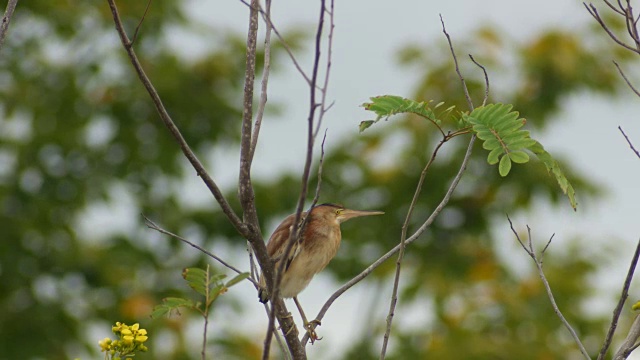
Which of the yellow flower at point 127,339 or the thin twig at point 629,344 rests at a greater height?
the yellow flower at point 127,339

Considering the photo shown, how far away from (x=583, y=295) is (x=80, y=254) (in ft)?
21.7

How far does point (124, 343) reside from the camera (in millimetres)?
3158

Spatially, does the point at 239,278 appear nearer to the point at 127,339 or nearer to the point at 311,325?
the point at 127,339

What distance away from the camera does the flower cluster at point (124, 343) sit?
10.4 ft

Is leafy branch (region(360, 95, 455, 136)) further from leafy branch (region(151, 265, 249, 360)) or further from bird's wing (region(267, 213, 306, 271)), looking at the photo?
bird's wing (region(267, 213, 306, 271))

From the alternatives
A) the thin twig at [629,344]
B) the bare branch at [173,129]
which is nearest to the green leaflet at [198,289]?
the bare branch at [173,129]

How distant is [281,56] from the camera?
14.4 m

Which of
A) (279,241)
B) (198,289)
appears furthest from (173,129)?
(279,241)

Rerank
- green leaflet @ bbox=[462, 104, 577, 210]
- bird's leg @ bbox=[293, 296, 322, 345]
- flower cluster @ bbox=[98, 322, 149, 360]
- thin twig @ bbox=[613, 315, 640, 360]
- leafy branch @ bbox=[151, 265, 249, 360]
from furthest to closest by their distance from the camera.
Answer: bird's leg @ bbox=[293, 296, 322, 345] → leafy branch @ bbox=[151, 265, 249, 360] → green leaflet @ bbox=[462, 104, 577, 210] → thin twig @ bbox=[613, 315, 640, 360] → flower cluster @ bbox=[98, 322, 149, 360]

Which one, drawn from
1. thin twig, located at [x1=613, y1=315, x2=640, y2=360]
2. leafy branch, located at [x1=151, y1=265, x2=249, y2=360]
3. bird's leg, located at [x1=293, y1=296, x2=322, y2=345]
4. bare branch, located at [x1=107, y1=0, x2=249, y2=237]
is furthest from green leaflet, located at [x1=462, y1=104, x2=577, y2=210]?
bird's leg, located at [x1=293, y1=296, x2=322, y2=345]

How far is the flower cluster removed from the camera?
10.4 ft

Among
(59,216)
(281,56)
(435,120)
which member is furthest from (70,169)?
(435,120)

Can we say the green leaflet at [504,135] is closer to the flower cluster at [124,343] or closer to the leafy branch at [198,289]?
the leafy branch at [198,289]

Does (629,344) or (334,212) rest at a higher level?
(334,212)
